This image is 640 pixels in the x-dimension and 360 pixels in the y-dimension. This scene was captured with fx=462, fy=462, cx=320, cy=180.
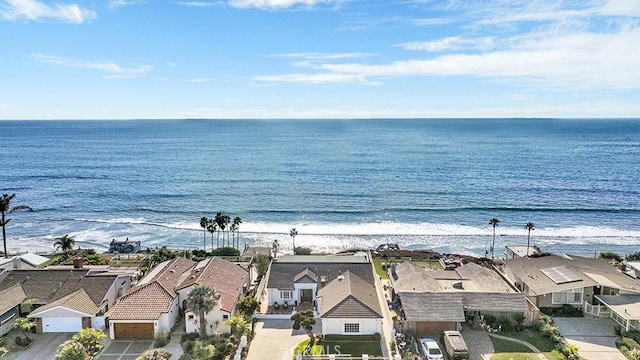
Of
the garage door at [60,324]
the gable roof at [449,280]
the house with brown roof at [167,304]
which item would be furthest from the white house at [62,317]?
the gable roof at [449,280]

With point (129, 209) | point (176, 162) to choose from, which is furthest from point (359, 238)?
point (176, 162)

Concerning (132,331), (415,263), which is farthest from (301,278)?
(415,263)

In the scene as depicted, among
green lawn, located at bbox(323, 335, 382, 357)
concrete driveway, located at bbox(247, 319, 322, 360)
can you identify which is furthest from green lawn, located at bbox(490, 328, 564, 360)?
concrete driveway, located at bbox(247, 319, 322, 360)

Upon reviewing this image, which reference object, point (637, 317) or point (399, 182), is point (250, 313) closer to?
point (637, 317)

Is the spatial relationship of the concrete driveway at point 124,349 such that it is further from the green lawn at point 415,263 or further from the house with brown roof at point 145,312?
the green lawn at point 415,263

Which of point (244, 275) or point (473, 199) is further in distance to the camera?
point (473, 199)

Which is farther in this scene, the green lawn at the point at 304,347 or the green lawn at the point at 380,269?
the green lawn at the point at 380,269

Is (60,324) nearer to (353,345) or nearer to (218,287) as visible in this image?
(218,287)
